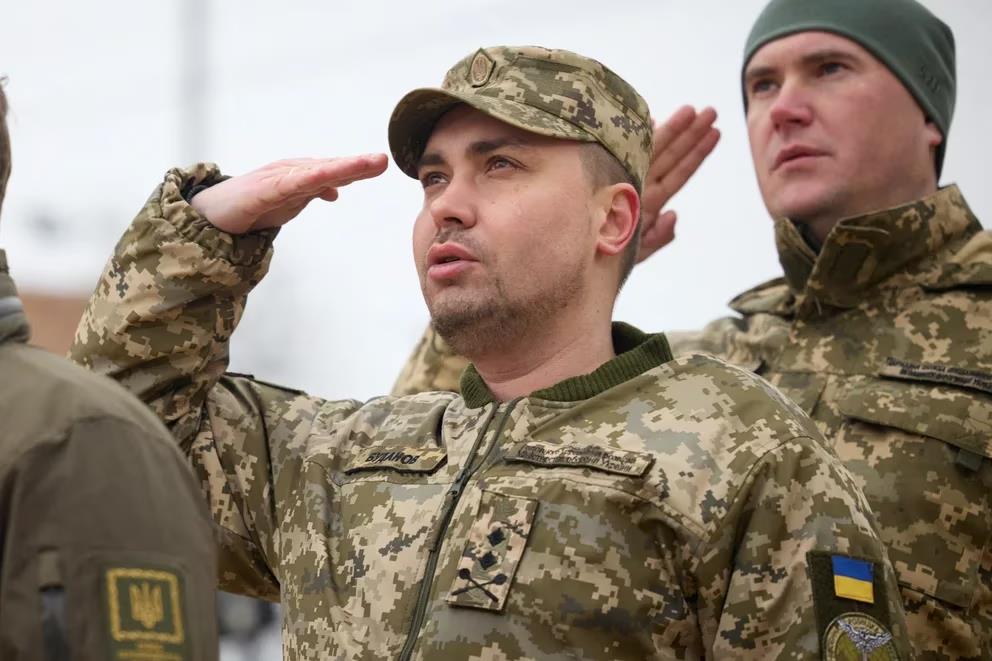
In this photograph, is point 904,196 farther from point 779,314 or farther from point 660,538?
point 660,538

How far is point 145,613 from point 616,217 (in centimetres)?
174

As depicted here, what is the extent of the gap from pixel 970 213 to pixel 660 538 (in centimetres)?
184

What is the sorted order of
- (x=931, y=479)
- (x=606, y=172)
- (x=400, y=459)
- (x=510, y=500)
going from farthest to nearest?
(x=931, y=479) < (x=606, y=172) < (x=400, y=459) < (x=510, y=500)

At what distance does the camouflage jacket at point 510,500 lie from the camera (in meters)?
2.93

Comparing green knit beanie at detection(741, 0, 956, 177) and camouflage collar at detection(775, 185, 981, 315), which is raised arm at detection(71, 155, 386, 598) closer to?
camouflage collar at detection(775, 185, 981, 315)

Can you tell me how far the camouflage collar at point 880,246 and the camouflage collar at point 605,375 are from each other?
3.24ft

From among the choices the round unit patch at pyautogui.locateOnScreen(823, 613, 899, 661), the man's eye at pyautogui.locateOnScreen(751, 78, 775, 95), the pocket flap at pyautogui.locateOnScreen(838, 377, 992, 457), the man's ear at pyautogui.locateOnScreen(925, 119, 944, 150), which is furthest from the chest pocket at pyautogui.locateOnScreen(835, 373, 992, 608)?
the man's eye at pyautogui.locateOnScreen(751, 78, 775, 95)

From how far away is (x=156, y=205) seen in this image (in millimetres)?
3543

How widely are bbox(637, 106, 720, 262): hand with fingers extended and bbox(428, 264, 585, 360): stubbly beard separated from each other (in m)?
1.21

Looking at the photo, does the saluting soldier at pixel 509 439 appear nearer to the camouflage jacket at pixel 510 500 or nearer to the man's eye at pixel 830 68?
the camouflage jacket at pixel 510 500

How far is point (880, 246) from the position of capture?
4.25 meters

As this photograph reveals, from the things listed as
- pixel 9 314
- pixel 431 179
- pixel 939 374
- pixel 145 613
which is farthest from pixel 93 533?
pixel 939 374

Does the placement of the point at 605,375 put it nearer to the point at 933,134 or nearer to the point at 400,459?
the point at 400,459

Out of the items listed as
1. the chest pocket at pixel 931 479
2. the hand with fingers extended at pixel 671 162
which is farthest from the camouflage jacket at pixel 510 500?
the hand with fingers extended at pixel 671 162
